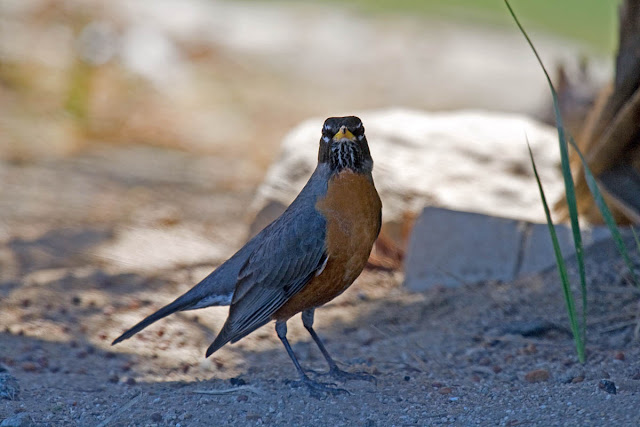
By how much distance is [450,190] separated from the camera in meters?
7.33

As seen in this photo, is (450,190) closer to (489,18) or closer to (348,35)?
(348,35)

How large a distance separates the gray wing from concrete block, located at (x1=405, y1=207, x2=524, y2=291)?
6.88 feet

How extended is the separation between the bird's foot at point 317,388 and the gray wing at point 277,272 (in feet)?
1.29

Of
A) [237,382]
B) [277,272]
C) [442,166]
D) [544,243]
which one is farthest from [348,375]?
[442,166]

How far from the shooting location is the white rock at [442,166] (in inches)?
283

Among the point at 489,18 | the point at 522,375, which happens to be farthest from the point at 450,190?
the point at 489,18

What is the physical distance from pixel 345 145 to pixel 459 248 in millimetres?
2446

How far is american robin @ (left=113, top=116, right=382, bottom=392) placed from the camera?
4.32 meters

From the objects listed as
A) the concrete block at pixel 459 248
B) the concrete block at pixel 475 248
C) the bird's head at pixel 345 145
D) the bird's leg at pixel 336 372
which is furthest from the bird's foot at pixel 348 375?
the concrete block at pixel 459 248

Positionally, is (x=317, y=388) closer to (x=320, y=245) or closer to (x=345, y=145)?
Answer: (x=320, y=245)

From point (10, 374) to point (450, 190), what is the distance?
4.22 metres

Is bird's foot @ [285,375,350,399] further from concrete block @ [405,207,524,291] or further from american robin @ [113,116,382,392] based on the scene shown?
concrete block @ [405,207,524,291]

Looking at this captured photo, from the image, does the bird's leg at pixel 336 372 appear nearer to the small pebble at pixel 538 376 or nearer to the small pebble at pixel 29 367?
the small pebble at pixel 538 376

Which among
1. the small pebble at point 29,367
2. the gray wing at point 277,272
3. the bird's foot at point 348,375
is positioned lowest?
the small pebble at point 29,367
